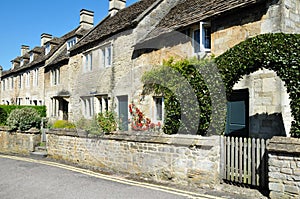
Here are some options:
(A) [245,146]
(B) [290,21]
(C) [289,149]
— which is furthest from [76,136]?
(B) [290,21]

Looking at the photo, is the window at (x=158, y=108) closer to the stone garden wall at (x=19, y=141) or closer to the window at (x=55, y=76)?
the stone garden wall at (x=19, y=141)

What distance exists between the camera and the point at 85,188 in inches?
290

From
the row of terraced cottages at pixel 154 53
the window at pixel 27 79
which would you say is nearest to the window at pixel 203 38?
the row of terraced cottages at pixel 154 53

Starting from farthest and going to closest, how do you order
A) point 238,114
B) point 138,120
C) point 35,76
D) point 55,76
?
point 35,76, point 55,76, point 138,120, point 238,114

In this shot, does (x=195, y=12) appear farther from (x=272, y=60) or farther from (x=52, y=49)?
Result: (x=52, y=49)

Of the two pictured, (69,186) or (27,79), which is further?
(27,79)

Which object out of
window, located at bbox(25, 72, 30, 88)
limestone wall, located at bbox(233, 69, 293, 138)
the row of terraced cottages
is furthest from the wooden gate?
window, located at bbox(25, 72, 30, 88)

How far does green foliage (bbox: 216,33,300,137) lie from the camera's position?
21.0ft

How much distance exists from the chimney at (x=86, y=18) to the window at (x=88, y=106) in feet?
32.0

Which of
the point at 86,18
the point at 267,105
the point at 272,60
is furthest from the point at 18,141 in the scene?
the point at 86,18

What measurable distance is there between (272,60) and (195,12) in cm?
676

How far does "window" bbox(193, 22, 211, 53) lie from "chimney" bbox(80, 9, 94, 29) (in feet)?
56.9

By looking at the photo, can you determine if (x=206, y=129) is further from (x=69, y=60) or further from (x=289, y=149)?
(x=69, y=60)

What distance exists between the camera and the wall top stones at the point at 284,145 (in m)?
5.75
